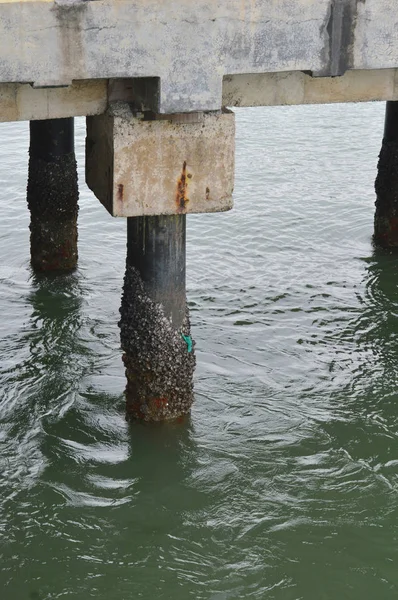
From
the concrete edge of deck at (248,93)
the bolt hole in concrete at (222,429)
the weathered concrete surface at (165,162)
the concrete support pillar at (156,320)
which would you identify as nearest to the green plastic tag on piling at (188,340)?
the concrete support pillar at (156,320)

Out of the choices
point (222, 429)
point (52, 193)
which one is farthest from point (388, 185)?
point (222, 429)

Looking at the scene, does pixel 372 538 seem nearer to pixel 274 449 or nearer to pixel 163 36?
pixel 274 449

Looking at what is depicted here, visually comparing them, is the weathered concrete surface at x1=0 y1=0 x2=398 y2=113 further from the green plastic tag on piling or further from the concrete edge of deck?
the green plastic tag on piling

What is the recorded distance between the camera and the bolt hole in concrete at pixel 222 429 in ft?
25.6

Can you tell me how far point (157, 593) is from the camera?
7.55m

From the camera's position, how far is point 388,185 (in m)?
12.8

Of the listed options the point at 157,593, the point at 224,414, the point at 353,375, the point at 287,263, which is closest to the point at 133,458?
the point at 224,414

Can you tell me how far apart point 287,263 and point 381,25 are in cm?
564

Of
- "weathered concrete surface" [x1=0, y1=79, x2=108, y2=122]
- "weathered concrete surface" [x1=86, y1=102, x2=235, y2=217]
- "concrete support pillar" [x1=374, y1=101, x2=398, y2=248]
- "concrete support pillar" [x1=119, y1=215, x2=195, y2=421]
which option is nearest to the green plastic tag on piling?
"concrete support pillar" [x1=119, y1=215, x2=195, y2=421]

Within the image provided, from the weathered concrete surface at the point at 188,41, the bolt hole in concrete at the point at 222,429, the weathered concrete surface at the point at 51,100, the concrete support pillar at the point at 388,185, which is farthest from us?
the concrete support pillar at the point at 388,185

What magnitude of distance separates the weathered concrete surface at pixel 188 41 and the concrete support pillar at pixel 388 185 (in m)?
4.92

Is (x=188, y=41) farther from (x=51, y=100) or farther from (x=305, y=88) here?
(x=305, y=88)

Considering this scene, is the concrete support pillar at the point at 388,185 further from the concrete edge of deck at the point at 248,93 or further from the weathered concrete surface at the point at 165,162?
the weathered concrete surface at the point at 165,162

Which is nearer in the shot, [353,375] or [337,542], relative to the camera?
[337,542]
